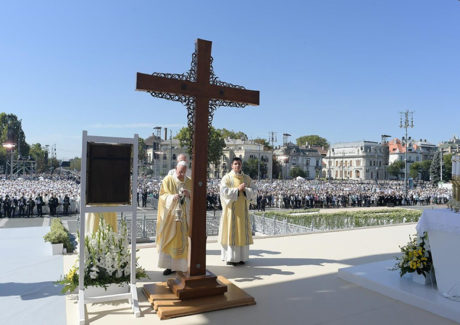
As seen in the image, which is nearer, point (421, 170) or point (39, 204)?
point (39, 204)

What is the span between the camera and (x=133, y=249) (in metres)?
4.50

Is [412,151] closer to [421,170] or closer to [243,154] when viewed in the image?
[421,170]

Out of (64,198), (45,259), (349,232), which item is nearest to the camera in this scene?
(45,259)

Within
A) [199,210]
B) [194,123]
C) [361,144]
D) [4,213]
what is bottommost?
[4,213]

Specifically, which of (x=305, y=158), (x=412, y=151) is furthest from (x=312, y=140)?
(x=412, y=151)

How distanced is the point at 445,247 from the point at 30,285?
225 inches

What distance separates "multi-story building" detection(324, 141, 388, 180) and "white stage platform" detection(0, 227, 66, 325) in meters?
101

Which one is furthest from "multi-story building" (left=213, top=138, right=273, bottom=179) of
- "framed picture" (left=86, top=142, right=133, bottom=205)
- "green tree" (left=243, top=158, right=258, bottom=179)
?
"framed picture" (left=86, top=142, right=133, bottom=205)

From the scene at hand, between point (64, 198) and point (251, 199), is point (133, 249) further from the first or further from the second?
point (64, 198)

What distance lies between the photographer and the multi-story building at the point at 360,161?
106 m

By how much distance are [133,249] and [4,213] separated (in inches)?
769

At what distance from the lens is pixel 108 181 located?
4.45 meters

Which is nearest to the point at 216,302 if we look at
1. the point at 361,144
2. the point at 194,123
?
the point at 194,123

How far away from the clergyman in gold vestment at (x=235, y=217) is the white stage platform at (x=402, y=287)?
5.82ft
